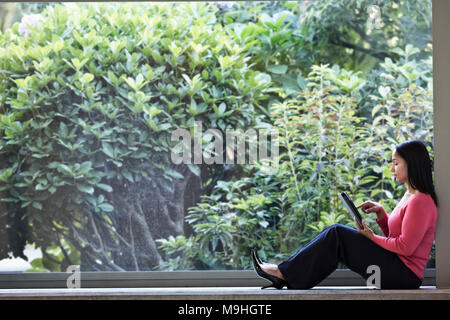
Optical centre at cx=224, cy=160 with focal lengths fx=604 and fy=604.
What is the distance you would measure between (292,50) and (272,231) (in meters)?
1.31

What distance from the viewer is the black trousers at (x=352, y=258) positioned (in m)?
3.69

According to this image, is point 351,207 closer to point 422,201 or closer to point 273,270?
point 422,201

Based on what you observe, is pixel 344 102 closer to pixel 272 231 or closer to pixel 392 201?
pixel 392 201

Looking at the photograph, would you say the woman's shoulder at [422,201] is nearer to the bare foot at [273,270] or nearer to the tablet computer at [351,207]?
the tablet computer at [351,207]

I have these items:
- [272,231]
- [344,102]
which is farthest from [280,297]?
[344,102]

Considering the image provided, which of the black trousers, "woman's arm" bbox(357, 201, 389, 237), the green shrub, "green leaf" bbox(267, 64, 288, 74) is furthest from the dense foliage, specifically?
the black trousers

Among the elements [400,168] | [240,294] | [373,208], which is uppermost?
[400,168]

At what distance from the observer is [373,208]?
397 cm

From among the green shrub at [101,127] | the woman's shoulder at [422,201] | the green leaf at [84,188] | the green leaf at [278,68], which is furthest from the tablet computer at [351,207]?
the green leaf at [84,188]

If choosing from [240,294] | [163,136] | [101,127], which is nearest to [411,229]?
[240,294]

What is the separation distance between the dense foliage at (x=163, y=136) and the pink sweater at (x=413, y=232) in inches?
21.7

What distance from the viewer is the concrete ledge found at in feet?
11.9

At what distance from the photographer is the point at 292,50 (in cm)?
435

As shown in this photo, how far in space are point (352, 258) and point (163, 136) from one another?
5.11ft
